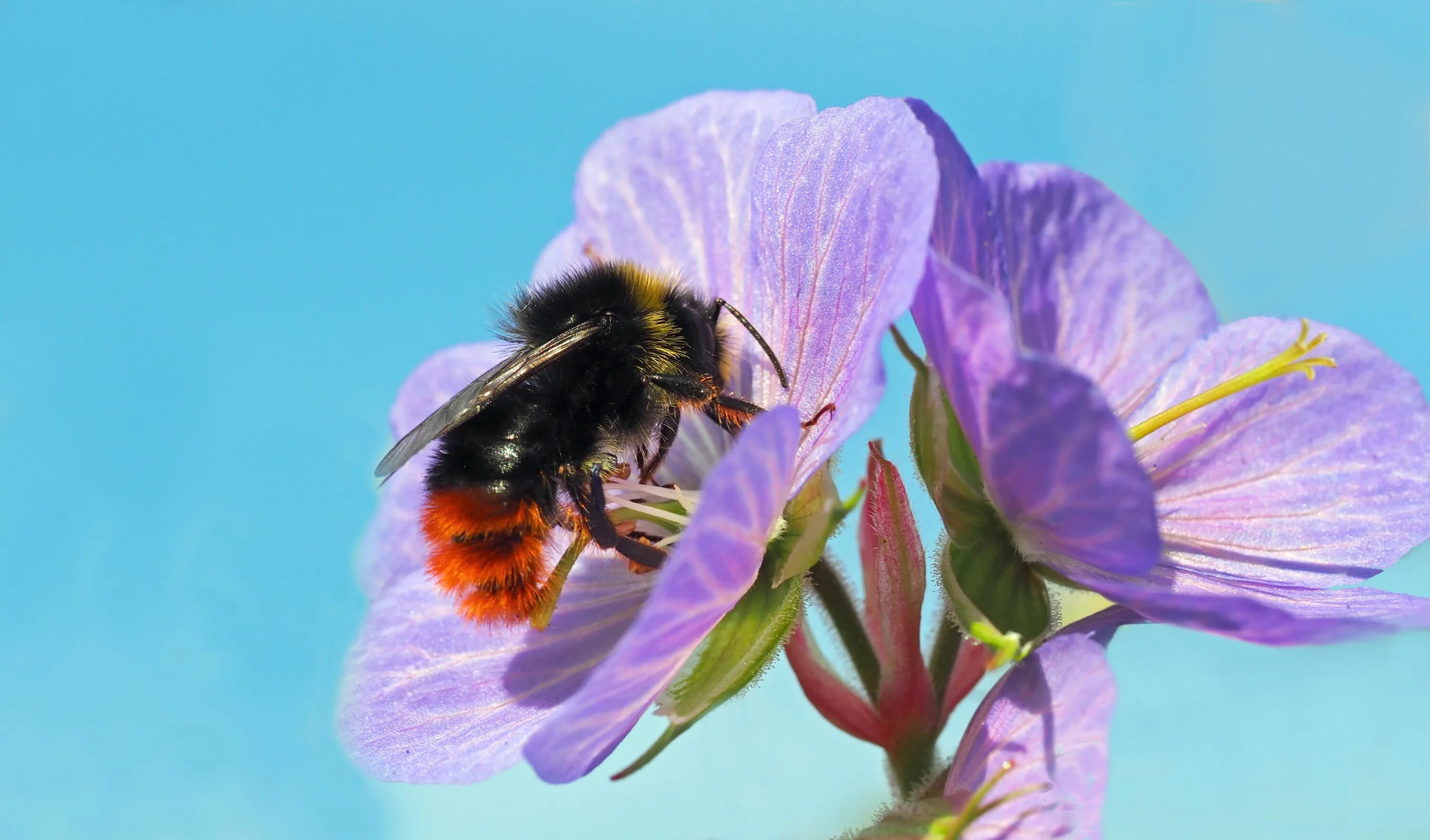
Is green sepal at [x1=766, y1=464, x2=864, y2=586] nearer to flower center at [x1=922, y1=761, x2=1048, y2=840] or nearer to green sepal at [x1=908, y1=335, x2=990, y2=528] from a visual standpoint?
green sepal at [x1=908, y1=335, x2=990, y2=528]

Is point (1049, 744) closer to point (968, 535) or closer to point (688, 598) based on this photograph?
point (968, 535)

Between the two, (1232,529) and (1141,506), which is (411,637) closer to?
(1141,506)

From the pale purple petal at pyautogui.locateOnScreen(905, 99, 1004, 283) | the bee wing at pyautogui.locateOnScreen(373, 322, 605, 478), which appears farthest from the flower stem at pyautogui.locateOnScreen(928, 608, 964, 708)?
the bee wing at pyautogui.locateOnScreen(373, 322, 605, 478)

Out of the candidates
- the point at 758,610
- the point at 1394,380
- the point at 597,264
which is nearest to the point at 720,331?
the point at 597,264

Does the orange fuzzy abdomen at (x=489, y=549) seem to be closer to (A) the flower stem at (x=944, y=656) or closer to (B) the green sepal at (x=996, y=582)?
(B) the green sepal at (x=996, y=582)

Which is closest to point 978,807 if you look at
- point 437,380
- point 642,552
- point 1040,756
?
point 1040,756

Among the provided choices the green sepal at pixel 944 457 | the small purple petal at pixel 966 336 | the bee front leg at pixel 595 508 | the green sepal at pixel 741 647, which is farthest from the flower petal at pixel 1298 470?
the bee front leg at pixel 595 508
